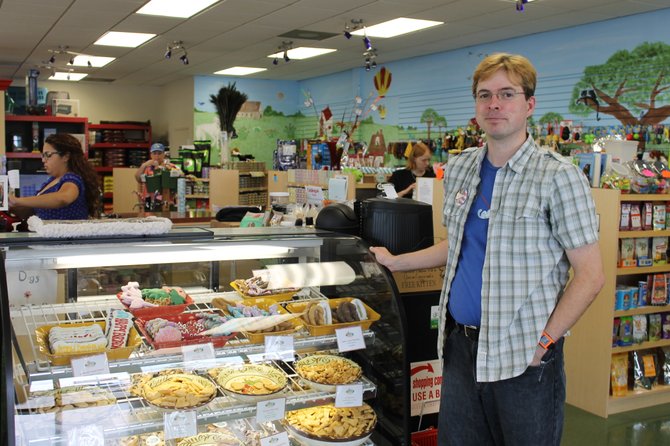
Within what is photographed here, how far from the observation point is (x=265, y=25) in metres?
8.66

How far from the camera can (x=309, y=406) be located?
2.55 m

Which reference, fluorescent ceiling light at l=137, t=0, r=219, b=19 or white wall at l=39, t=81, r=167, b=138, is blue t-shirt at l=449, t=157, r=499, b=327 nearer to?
fluorescent ceiling light at l=137, t=0, r=219, b=19

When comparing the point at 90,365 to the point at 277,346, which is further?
the point at 277,346

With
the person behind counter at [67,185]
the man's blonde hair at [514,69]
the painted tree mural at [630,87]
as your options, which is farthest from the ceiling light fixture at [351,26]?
the man's blonde hair at [514,69]

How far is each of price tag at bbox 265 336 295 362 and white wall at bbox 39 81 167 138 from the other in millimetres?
14313

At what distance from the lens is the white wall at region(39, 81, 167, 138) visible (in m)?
16.1

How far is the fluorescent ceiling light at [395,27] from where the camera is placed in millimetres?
8289

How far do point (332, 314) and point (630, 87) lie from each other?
237 inches

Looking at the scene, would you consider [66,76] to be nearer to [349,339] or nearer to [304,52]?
[304,52]

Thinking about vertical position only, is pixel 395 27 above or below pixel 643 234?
above

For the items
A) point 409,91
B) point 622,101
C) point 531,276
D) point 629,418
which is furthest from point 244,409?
point 409,91

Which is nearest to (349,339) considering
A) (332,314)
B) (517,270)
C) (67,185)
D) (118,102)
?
(332,314)

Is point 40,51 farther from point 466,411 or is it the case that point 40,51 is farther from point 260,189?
point 466,411

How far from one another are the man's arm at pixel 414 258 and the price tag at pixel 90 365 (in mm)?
1073
